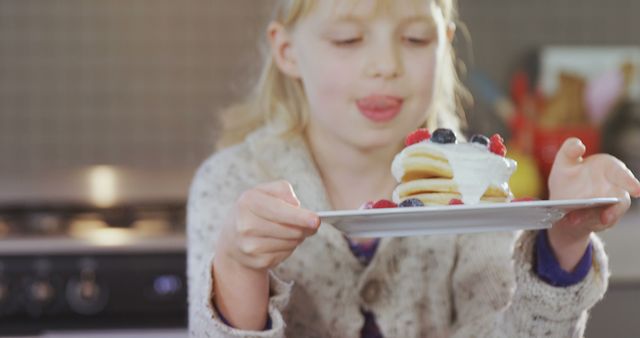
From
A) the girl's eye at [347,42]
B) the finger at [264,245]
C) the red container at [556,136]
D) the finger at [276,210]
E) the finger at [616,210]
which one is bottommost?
the red container at [556,136]

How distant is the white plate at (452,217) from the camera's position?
0.85 m

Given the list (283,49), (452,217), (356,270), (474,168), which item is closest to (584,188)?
(474,168)

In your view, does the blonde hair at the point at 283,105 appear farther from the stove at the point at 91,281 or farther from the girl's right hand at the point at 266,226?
the stove at the point at 91,281

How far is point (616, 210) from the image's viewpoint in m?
1.07

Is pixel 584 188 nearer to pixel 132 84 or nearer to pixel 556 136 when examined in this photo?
pixel 556 136

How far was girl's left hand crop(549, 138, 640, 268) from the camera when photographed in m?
1.07

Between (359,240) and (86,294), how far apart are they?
3.18 ft

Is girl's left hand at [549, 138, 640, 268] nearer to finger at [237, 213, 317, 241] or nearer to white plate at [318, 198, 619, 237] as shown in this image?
white plate at [318, 198, 619, 237]

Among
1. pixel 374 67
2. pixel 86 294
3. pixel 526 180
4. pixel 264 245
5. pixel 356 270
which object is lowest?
pixel 86 294

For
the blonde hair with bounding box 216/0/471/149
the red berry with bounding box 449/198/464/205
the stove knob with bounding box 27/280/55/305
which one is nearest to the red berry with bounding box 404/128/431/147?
the red berry with bounding box 449/198/464/205

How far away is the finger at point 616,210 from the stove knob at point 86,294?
1363 millimetres

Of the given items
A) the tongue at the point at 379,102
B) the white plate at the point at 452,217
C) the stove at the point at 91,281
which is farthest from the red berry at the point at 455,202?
the stove at the point at 91,281

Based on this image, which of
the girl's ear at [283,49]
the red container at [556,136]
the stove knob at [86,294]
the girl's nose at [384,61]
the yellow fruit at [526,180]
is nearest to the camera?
the girl's nose at [384,61]

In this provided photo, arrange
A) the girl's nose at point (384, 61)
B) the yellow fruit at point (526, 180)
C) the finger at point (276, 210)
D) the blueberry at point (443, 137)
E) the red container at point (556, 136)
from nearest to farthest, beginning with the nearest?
the finger at point (276, 210) < the blueberry at point (443, 137) < the girl's nose at point (384, 61) < the yellow fruit at point (526, 180) < the red container at point (556, 136)
